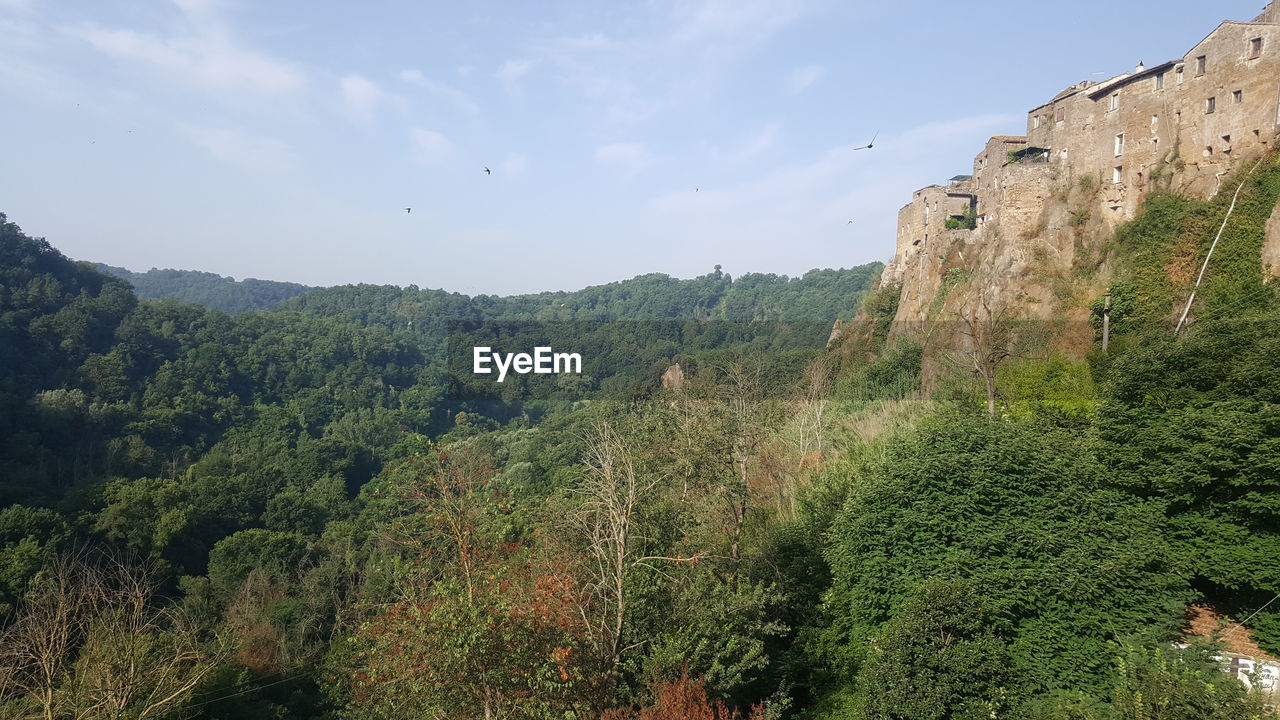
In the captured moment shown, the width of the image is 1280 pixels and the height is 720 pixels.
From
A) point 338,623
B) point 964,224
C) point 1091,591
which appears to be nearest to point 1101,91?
point 964,224

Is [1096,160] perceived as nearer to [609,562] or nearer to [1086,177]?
[1086,177]

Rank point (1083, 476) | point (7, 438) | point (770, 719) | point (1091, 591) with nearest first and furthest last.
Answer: point (770, 719)
point (1091, 591)
point (1083, 476)
point (7, 438)

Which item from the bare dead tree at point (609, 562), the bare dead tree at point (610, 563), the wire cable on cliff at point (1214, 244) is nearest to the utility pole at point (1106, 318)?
the wire cable on cliff at point (1214, 244)

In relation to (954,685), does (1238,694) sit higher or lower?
higher

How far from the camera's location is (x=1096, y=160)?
30.3m

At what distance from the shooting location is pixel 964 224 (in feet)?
129

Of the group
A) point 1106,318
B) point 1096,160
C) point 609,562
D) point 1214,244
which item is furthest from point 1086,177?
point 609,562

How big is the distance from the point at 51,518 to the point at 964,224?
50803 millimetres

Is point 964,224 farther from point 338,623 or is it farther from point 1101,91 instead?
point 338,623

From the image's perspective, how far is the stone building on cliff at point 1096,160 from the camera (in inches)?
946
